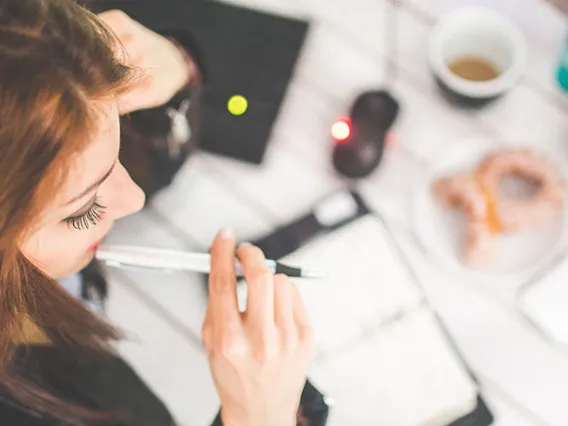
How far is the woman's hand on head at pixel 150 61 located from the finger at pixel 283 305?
193 millimetres

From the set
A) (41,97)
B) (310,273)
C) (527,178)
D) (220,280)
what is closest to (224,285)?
(220,280)

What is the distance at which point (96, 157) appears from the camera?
1.31 ft

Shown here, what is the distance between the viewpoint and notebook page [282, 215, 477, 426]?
2.09ft

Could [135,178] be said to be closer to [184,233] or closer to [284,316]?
[184,233]

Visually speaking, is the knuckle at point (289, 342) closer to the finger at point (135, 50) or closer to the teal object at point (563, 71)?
the finger at point (135, 50)

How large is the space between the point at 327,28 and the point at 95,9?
9.3 inches

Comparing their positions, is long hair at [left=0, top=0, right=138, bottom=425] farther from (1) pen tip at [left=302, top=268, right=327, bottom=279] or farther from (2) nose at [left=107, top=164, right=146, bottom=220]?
(1) pen tip at [left=302, top=268, right=327, bottom=279]

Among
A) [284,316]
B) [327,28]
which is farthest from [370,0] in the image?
[284,316]

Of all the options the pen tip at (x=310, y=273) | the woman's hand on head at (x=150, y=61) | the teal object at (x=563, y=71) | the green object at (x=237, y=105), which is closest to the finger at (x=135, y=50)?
the woman's hand on head at (x=150, y=61)

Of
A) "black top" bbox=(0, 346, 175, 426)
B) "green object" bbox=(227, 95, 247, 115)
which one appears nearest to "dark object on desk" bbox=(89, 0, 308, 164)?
"green object" bbox=(227, 95, 247, 115)

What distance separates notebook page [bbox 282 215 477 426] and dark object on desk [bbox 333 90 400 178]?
0.17 ft

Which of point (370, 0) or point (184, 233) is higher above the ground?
point (370, 0)

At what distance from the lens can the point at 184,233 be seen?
702 millimetres

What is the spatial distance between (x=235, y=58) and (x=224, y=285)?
0.97ft
